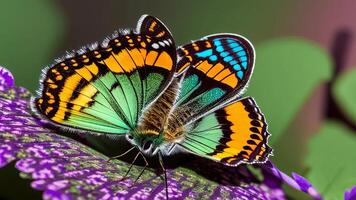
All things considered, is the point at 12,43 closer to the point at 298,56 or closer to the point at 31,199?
the point at 31,199

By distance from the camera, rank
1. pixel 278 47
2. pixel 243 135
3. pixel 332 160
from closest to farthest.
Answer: pixel 243 135 < pixel 332 160 < pixel 278 47

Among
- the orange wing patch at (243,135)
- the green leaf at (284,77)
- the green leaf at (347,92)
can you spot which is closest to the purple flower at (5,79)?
the orange wing patch at (243,135)

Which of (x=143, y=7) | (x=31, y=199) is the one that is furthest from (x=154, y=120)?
(x=143, y=7)

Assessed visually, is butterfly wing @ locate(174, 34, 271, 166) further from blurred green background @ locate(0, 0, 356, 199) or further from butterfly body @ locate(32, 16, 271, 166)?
blurred green background @ locate(0, 0, 356, 199)

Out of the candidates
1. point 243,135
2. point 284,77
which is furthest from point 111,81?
point 284,77

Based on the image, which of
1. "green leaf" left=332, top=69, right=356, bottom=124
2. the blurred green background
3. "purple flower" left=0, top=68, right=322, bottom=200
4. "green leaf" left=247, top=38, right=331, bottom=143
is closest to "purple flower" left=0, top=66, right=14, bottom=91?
"purple flower" left=0, top=68, right=322, bottom=200

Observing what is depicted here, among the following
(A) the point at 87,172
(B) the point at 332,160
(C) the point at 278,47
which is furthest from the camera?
(C) the point at 278,47

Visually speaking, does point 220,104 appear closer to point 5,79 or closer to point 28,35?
point 5,79

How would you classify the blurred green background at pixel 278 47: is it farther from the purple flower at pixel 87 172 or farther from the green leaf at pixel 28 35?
the purple flower at pixel 87 172
